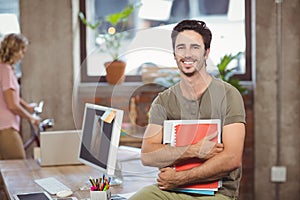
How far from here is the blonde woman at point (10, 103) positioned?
4.46 m

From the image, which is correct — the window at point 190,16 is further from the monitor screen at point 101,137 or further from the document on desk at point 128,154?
the monitor screen at point 101,137

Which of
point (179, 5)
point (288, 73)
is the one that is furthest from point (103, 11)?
point (288, 73)

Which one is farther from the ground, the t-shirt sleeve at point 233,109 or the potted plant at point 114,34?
the potted plant at point 114,34

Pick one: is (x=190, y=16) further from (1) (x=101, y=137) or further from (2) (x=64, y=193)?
(2) (x=64, y=193)

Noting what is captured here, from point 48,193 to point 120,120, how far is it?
1.62ft

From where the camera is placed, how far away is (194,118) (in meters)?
2.51

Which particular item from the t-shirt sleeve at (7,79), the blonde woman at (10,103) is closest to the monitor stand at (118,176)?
the blonde woman at (10,103)

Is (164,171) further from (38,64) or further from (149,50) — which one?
(38,64)

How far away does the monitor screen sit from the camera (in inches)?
113

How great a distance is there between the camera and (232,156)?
2.53m

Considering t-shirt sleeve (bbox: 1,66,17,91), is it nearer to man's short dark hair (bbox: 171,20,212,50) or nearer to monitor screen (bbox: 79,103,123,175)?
monitor screen (bbox: 79,103,123,175)

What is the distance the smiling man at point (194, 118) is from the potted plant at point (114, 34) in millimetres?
→ 2188

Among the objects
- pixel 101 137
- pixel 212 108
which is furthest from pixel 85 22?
pixel 212 108

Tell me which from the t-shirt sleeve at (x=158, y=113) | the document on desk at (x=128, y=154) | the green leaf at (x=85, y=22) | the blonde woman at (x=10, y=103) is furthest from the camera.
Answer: the green leaf at (x=85, y=22)
